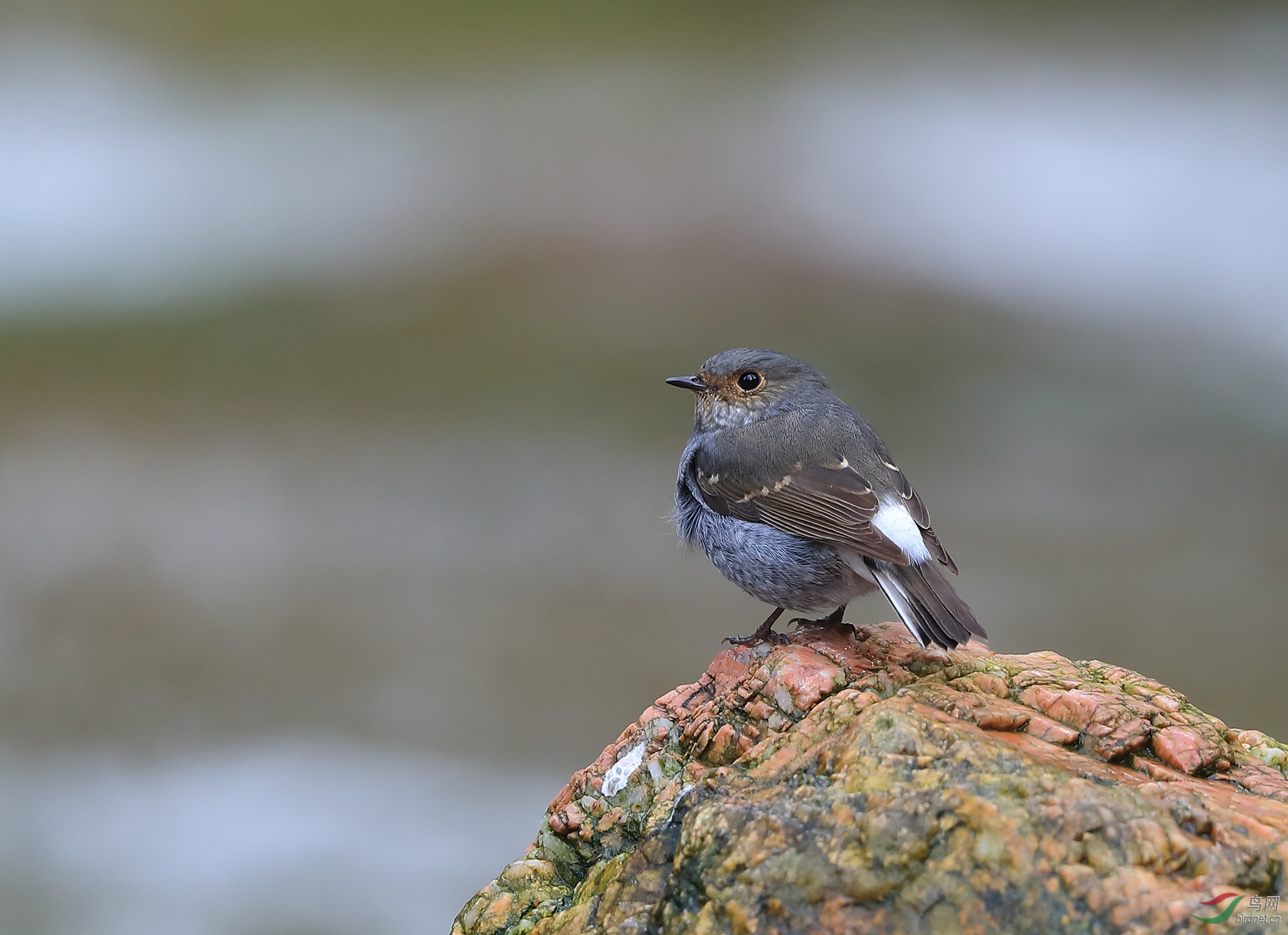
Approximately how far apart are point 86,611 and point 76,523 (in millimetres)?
1213

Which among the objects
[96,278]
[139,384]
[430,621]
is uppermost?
[96,278]

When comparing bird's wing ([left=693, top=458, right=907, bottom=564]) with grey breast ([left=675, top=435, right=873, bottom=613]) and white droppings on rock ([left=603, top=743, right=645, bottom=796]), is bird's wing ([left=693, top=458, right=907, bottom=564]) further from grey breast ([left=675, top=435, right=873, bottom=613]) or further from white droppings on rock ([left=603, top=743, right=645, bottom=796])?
white droppings on rock ([left=603, top=743, right=645, bottom=796])

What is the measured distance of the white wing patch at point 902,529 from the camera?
4430 millimetres

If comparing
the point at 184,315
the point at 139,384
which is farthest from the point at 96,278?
A: the point at 139,384

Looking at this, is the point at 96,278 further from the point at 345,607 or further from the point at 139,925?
the point at 139,925

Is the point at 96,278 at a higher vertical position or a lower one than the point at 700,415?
higher

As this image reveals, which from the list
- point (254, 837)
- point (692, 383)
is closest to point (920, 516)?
point (692, 383)

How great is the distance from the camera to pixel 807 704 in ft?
12.2

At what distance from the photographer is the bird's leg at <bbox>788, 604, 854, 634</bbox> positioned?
14.8 ft

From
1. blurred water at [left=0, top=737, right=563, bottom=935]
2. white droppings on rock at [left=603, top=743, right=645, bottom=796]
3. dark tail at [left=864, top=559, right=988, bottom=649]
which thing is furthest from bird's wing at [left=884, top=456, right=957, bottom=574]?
blurred water at [left=0, top=737, right=563, bottom=935]

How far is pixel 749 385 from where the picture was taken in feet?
18.3

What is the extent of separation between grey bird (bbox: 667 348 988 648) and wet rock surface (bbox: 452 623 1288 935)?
0.46 m

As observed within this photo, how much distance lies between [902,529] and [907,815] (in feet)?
6.35

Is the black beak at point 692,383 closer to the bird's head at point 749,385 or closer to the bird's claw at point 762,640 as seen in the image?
the bird's head at point 749,385
